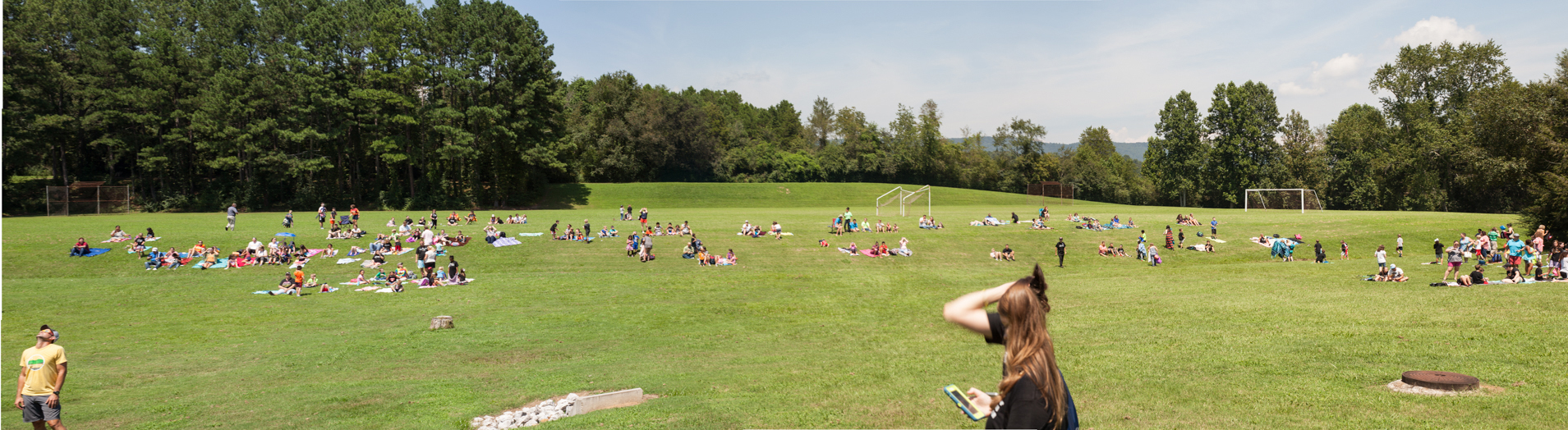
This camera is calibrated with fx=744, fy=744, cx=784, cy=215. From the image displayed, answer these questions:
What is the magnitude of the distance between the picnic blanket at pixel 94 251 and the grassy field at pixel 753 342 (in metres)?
0.76

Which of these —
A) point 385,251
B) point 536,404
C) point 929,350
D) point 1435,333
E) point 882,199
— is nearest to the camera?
point 536,404

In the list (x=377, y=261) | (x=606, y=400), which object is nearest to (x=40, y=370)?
(x=606, y=400)

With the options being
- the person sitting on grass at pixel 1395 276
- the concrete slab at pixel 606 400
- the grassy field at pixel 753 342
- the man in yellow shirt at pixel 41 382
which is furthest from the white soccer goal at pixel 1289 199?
the man in yellow shirt at pixel 41 382

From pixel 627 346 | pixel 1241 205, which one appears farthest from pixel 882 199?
pixel 627 346

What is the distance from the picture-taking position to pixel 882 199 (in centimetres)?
8169

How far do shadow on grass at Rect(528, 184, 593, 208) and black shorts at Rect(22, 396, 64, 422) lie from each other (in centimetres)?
5700

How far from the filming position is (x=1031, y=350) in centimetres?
353

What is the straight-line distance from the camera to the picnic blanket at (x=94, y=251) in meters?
28.3

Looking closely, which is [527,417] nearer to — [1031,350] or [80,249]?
[1031,350]

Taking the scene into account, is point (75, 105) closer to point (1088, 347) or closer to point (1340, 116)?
point (1088, 347)

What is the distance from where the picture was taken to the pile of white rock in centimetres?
1014

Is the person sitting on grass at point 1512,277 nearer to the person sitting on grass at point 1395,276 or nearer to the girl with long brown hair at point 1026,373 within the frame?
the person sitting on grass at point 1395,276

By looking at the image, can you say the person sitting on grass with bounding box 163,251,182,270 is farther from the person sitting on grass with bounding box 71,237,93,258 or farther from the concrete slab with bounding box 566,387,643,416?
the concrete slab with bounding box 566,387,643,416

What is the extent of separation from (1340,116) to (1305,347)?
88.3 meters
